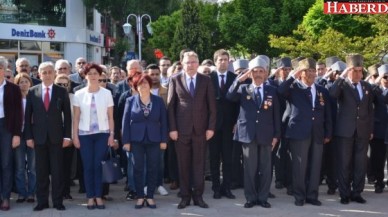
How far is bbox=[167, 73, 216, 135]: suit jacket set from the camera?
757 centimetres

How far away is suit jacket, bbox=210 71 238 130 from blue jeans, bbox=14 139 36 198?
2.86 metres

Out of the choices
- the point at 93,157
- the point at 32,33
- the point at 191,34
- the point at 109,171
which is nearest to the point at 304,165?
the point at 109,171

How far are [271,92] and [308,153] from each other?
1.08 metres

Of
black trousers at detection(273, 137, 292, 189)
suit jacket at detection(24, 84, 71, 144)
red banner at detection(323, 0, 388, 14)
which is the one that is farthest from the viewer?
red banner at detection(323, 0, 388, 14)

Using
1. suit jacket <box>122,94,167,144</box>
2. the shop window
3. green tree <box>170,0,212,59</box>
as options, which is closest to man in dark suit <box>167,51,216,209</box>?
suit jacket <box>122,94,167,144</box>

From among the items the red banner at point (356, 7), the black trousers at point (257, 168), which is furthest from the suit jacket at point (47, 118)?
the red banner at point (356, 7)

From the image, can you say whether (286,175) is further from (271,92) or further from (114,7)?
(114,7)

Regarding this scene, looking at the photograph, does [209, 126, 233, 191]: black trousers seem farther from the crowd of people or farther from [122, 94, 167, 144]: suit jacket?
[122, 94, 167, 144]: suit jacket

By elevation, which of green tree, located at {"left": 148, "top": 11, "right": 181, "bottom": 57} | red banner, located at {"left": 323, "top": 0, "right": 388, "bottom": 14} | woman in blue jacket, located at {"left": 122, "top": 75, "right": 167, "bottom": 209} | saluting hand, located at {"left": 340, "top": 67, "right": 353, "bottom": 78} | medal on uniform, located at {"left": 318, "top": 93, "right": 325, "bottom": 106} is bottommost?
woman in blue jacket, located at {"left": 122, "top": 75, "right": 167, "bottom": 209}

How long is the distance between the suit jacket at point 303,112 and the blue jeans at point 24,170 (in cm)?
380

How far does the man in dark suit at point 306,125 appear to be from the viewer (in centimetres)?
773

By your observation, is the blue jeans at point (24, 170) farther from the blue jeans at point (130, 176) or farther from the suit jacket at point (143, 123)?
the suit jacket at point (143, 123)

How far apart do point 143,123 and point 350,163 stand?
10.3 ft

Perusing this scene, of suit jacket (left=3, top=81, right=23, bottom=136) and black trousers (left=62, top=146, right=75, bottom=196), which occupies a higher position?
suit jacket (left=3, top=81, right=23, bottom=136)
